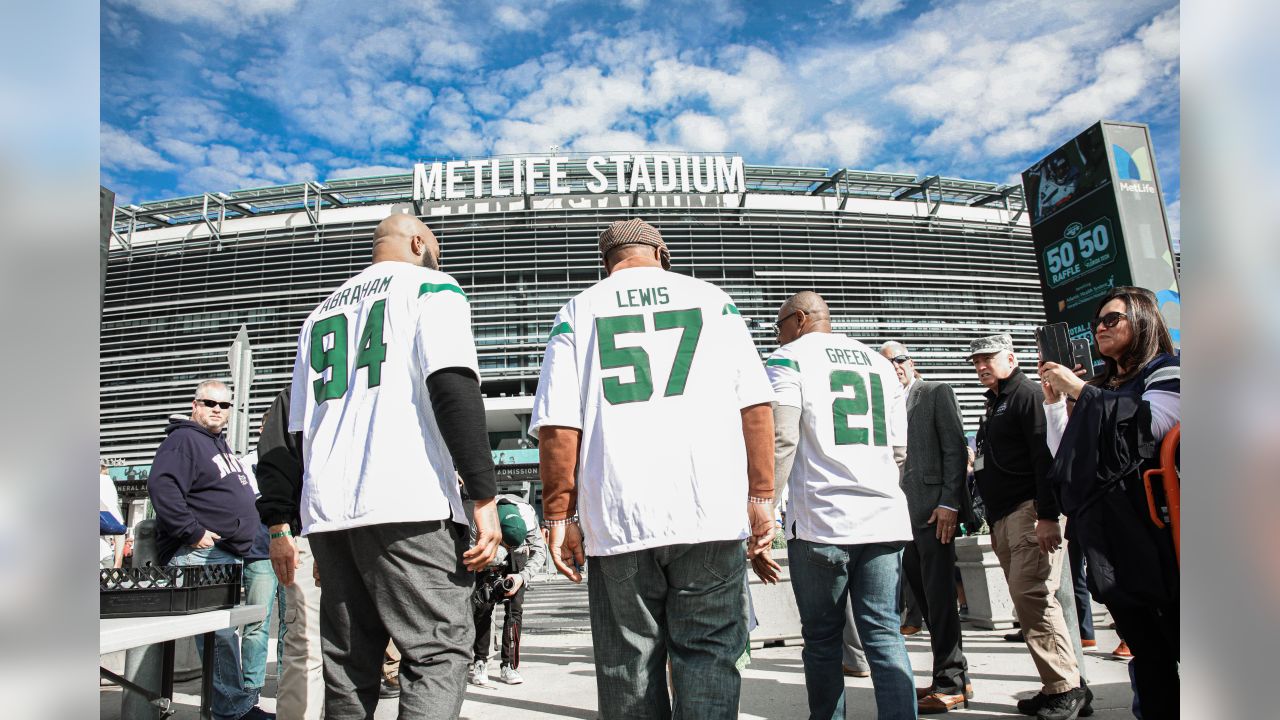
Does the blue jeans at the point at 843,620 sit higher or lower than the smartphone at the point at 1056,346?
lower

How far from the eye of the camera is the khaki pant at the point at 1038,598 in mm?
3682

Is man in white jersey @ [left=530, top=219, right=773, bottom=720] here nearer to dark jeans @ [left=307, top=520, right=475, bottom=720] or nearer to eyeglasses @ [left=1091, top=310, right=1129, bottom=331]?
dark jeans @ [left=307, top=520, right=475, bottom=720]

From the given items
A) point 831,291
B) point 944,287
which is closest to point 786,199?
point 831,291

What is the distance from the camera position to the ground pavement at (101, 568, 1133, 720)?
4039 millimetres

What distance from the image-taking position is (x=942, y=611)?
4055 millimetres

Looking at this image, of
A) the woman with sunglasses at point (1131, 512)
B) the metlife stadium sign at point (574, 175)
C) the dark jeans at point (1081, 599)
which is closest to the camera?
the woman with sunglasses at point (1131, 512)

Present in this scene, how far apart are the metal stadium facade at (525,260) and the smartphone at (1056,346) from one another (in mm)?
36852

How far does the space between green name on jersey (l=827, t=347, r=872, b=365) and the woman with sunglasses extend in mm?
1030

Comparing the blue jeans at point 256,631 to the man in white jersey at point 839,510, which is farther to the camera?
the blue jeans at point 256,631

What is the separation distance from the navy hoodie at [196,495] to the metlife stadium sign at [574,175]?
4090 centimetres

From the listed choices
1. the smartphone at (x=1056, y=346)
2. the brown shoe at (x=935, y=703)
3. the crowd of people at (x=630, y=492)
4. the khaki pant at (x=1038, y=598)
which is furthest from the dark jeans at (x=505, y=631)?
the smartphone at (x=1056, y=346)

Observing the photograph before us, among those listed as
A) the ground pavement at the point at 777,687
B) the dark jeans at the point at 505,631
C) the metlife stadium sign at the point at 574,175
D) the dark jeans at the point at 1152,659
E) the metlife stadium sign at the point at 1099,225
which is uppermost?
the metlife stadium sign at the point at 574,175

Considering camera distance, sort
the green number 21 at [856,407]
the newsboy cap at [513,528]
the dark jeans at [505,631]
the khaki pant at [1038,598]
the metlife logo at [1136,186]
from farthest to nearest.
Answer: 1. the metlife logo at [1136,186]
2. the newsboy cap at [513,528]
3. the dark jeans at [505,631]
4. the khaki pant at [1038,598]
5. the green number 21 at [856,407]

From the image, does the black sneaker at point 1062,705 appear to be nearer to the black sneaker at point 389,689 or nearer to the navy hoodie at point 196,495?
the black sneaker at point 389,689
